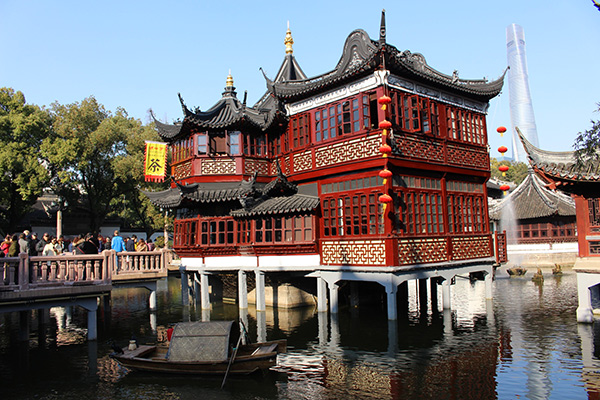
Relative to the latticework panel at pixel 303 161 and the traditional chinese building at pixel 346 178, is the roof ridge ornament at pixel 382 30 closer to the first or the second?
the traditional chinese building at pixel 346 178

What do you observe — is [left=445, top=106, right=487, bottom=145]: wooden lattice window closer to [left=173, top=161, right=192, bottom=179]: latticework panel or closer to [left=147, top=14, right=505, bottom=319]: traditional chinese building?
[left=147, top=14, right=505, bottom=319]: traditional chinese building

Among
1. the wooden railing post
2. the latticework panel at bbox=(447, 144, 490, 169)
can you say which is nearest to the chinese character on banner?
the wooden railing post

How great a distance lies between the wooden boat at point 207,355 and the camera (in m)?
12.5

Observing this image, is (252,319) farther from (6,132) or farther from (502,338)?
(6,132)

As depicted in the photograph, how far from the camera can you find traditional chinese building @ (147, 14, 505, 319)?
1888 centimetres

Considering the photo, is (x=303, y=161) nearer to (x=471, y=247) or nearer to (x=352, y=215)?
(x=352, y=215)

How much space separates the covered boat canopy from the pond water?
0.74m

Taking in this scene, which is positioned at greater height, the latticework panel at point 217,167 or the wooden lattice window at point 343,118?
the wooden lattice window at point 343,118

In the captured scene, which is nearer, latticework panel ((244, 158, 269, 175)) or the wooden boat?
the wooden boat

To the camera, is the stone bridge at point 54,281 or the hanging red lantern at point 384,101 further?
the hanging red lantern at point 384,101

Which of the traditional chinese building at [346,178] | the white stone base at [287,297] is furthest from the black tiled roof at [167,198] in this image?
the white stone base at [287,297]

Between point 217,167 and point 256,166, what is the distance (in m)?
1.89

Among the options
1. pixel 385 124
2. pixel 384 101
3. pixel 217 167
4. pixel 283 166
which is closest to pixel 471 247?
pixel 385 124

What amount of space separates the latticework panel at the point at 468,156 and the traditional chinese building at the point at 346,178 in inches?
2.0
